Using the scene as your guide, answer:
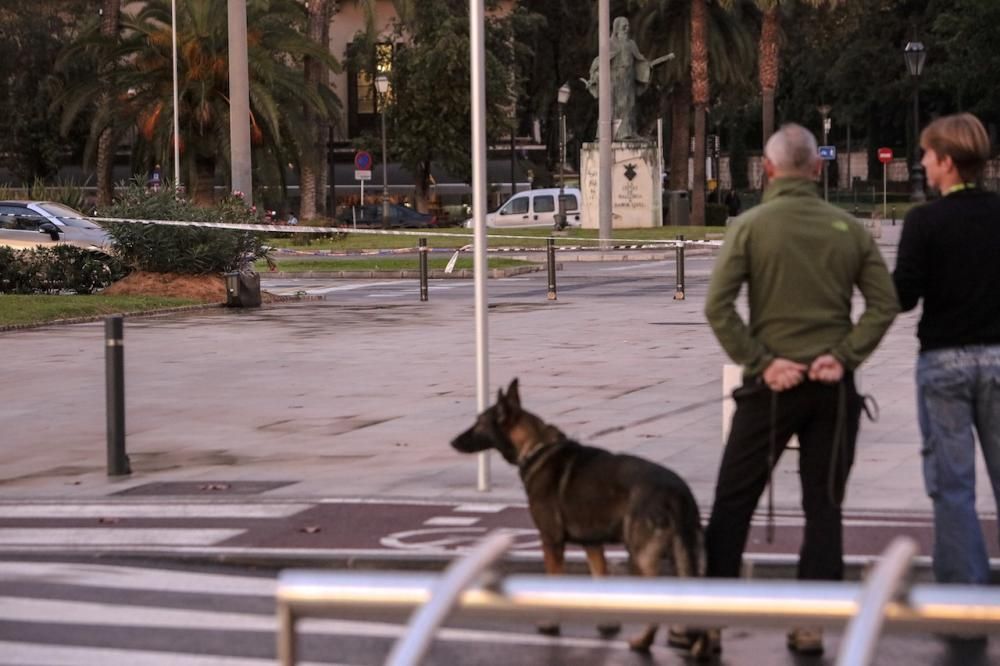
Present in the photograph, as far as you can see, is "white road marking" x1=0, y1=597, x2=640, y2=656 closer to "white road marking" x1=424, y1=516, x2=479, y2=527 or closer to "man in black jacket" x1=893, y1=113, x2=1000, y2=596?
"man in black jacket" x1=893, y1=113, x2=1000, y2=596

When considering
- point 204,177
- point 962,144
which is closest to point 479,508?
point 962,144

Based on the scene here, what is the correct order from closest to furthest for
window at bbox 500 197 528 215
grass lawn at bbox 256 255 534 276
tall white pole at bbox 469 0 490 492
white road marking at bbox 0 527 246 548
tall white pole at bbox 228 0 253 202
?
white road marking at bbox 0 527 246 548
tall white pole at bbox 469 0 490 492
tall white pole at bbox 228 0 253 202
grass lawn at bbox 256 255 534 276
window at bbox 500 197 528 215

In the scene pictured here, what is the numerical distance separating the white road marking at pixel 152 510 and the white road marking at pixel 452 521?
85cm

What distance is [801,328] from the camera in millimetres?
6551

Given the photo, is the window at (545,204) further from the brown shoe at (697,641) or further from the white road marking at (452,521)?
the brown shoe at (697,641)

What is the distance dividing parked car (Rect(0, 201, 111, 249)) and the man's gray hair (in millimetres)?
26550

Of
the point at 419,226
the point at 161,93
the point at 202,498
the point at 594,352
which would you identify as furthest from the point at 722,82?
the point at 202,498

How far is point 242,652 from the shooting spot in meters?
6.93

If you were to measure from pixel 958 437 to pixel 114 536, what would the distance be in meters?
4.57

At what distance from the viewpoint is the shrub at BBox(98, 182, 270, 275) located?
27.9m

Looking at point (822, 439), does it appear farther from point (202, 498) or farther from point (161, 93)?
point (161, 93)

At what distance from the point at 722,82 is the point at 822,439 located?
55.0 metres

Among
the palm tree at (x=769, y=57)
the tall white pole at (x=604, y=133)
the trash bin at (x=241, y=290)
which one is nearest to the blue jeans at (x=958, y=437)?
the trash bin at (x=241, y=290)

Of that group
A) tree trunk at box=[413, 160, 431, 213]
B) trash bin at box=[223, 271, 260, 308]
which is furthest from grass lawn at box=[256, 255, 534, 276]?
tree trunk at box=[413, 160, 431, 213]
